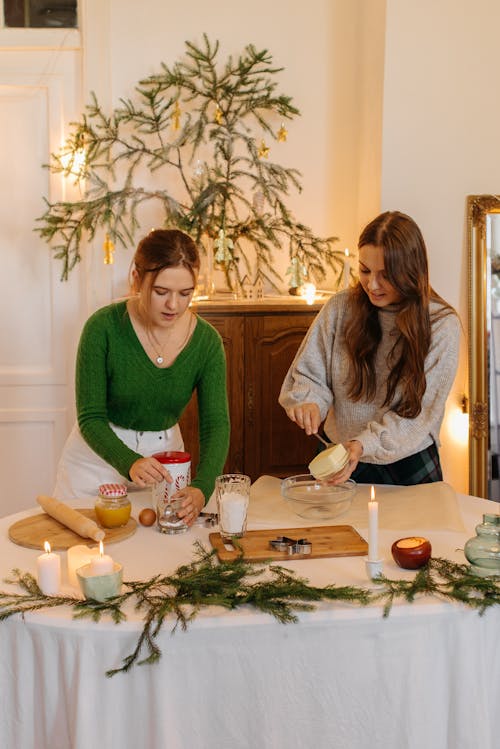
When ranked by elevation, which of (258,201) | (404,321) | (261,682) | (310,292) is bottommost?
(261,682)

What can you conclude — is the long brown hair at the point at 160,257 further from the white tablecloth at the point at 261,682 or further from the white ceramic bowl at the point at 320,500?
the white tablecloth at the point at 261,682

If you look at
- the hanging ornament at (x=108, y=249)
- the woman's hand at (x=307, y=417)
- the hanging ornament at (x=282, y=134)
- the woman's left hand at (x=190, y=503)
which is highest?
the hanging ornament at (x=282, y=134)

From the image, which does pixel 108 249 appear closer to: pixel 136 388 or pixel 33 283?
pixel 33 283

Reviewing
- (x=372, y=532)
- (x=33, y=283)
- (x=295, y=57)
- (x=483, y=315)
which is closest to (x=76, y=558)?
(x=372, y=532)

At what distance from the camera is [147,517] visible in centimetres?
220

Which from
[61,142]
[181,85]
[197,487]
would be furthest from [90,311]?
[197,487]

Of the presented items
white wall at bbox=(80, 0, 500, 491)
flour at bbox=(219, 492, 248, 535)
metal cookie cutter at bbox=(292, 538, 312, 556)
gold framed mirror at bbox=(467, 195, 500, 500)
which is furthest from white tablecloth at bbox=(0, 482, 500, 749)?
white wall at bbox=(80, 0, 500, 491)

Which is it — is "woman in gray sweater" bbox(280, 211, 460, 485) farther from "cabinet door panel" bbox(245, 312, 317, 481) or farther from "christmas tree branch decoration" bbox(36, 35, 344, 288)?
"christmas tree branch decoration" bbox(36, 35, 344, 288)

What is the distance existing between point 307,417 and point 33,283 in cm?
230

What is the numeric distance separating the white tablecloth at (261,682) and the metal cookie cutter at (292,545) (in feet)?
0.81

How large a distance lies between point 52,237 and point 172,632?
2.82 metres

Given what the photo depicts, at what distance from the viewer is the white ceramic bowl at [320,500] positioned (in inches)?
89.5

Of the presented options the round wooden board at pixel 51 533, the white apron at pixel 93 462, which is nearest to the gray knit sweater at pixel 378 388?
the white apron at pixel 93 462

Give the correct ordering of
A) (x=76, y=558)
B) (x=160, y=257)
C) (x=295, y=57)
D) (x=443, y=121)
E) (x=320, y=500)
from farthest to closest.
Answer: (x=295, y=57), (x=443, y=121), (x=160, y=257), (x=320, y=500), (x=76, y=558)
